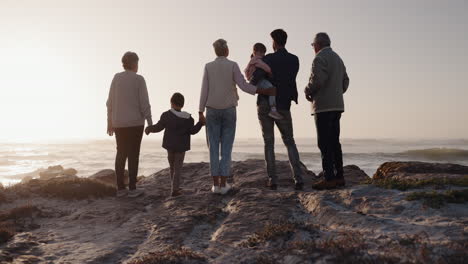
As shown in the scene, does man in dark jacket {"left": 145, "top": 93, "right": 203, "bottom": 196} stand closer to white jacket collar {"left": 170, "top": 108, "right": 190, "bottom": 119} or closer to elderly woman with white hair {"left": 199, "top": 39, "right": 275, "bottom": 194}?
white jacket collar {"left": 170, "top": 108, "right": 190, "bottom": 119}

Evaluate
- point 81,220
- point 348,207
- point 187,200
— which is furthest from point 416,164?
point 81,220

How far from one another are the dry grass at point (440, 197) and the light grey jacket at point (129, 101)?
19.3 ft

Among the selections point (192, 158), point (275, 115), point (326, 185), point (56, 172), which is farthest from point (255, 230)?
point (192, 158)

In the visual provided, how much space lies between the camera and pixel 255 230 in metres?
5.73

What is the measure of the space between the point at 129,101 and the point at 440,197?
668 cm

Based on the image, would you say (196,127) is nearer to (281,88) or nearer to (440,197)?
(281,88)

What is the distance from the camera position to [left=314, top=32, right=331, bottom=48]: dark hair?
7.54 meters

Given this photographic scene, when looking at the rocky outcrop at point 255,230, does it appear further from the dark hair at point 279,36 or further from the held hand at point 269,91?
the dark hair at point 279,36

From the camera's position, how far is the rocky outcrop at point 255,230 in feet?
14.4

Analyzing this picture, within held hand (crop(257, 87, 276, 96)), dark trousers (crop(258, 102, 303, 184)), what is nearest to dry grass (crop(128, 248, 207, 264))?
dark trousers (crop(258, 102, 303, 184))

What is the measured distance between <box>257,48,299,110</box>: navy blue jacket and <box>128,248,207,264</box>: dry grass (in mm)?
3842

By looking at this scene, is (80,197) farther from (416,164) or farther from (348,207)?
(416,164)

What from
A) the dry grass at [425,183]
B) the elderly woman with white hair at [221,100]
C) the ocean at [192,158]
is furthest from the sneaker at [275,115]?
the ocean at [192,158]

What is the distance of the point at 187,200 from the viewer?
7895 mm
